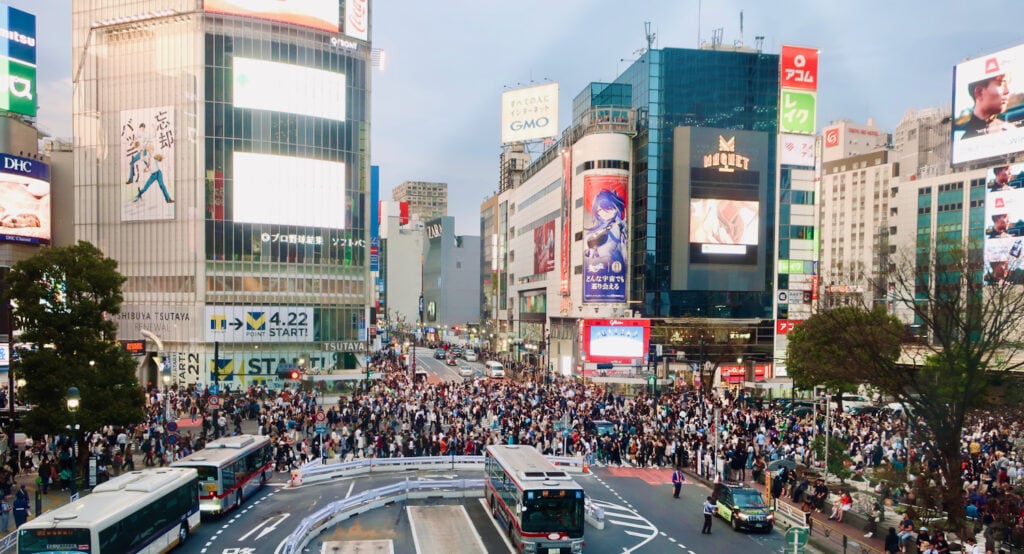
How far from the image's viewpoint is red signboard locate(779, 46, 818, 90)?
6950cm

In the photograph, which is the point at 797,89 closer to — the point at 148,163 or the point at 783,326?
the point at 783,326

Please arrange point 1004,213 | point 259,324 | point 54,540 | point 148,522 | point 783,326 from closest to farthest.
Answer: point 54,540, point 148,522, point 259,324, point 783,326, point 1004,213

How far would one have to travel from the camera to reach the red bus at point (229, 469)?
22.9 m

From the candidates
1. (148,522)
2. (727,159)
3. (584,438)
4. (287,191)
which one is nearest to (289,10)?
(287,191)

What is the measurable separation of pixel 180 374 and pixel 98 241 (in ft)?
48.9

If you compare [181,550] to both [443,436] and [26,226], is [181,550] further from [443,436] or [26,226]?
[26,226]

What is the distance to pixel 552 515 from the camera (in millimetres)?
18969

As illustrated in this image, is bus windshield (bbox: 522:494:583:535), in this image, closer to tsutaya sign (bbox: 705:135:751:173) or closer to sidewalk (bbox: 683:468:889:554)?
sidewalk (bbox: 683:468:889:554)

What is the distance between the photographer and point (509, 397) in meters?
46.4

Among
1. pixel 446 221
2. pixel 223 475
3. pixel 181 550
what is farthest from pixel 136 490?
pixel 446 221

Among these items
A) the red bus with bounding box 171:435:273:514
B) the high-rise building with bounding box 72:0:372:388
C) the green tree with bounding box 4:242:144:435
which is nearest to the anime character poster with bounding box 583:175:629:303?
the high-rise building with bounding box 72:0:372:388

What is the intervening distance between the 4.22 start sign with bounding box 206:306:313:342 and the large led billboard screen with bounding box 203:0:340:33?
25.3 m

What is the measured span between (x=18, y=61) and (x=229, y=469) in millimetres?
55714

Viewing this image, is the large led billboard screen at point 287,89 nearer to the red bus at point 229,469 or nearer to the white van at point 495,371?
the white van at point 495,371
